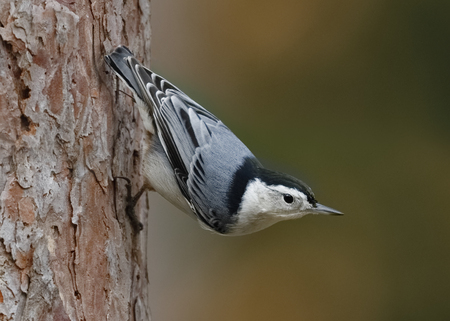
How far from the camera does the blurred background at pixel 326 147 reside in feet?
10.6

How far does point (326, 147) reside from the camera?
3.19 m

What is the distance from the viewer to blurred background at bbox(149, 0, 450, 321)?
127 inches

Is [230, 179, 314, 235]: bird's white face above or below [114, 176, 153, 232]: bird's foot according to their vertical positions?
above

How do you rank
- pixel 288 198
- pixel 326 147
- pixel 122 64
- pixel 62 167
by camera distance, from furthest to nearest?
1. pixel 326 147
2. pixel 288 198
3. pixel 122 64
4. pixel 62 167

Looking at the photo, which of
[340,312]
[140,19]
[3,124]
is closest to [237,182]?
[140,19]

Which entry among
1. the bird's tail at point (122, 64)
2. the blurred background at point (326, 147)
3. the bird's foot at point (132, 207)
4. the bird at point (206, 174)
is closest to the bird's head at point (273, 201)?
the bird at point (206, 174)

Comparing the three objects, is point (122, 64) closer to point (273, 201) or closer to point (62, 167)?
point (62, 167)

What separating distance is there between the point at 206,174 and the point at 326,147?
55.4 inches

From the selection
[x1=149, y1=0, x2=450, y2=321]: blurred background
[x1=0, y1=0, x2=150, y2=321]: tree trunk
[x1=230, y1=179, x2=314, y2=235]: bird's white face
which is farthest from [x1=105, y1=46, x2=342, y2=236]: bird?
[x1=149, y1=0, x2=450, y2=321]: blurred background

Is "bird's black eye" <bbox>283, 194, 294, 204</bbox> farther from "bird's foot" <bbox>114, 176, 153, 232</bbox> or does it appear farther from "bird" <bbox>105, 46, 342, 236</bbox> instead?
"bird's foot" <bbox>114, 176, 153, 232</bbox>

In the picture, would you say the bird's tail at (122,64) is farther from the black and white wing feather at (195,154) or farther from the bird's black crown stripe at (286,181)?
the bird's black crown stripe at (286,181)

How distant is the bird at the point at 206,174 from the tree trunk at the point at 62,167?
15 centimetres

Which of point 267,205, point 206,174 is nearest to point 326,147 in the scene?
point 267,205

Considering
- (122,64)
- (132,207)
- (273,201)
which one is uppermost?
(122,64)
